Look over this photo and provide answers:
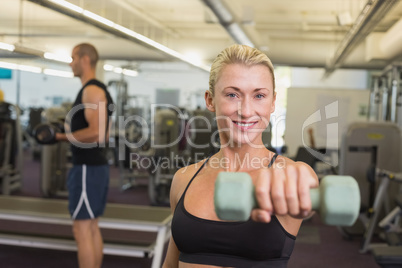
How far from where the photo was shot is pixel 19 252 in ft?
11.5

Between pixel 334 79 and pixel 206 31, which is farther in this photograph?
pixel 334 79

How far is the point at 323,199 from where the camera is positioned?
462 mm

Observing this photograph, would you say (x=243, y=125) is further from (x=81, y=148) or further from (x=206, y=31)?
(x=206, y=31)

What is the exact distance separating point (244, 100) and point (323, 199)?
36 cm

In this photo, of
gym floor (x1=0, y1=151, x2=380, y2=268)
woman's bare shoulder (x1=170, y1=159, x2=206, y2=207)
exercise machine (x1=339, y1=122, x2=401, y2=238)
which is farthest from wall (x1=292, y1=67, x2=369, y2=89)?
woman's bare shoulder (x1=170, y1=159, x2=206, y2=207)

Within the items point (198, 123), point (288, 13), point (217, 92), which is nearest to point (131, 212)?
point (217, 92)

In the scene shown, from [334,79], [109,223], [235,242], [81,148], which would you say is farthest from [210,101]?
[334,79]

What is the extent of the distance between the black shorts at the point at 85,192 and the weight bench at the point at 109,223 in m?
0.63

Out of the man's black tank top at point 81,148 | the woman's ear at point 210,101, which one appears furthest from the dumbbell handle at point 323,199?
the man's black tank top at point 81,148

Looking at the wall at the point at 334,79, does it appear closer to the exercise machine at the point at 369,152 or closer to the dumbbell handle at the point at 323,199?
the exercise machine at the point at 369,152

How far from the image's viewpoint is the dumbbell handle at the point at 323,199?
0.45 m

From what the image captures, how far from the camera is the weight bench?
2.88m

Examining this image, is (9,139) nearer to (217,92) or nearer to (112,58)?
(112,58)

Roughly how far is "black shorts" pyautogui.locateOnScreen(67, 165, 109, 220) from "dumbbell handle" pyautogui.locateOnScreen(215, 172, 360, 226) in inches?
76.2
